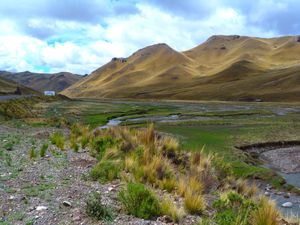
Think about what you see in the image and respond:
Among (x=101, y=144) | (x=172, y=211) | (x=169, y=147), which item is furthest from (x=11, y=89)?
(x=172, y=211)

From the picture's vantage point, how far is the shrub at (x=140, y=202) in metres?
8.67

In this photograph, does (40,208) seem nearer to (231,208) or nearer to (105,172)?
(105,172)

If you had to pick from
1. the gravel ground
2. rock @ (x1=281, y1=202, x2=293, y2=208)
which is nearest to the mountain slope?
the gravel ground

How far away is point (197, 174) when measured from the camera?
13.6 metres

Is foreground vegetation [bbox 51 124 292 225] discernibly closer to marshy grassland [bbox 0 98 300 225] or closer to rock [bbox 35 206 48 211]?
marshy grassland [bbox 0 98 300 225]

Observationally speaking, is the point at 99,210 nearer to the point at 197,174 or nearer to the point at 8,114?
the point at 197,174

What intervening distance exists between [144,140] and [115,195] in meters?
9.21

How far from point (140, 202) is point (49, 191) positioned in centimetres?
274

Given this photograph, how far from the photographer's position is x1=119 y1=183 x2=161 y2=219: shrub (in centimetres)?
867

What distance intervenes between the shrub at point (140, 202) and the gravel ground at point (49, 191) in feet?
0.66

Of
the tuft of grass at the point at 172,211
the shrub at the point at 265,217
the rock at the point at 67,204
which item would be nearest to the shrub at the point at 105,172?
the rock at the point at 67,204

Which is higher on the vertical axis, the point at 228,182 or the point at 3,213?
the point at 3,213

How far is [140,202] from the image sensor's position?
8930 millimetres

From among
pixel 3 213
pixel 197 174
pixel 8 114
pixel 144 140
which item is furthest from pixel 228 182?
pixel 8 114
